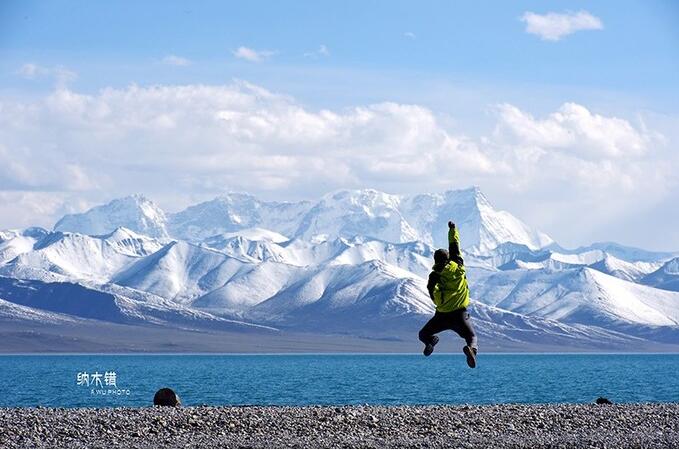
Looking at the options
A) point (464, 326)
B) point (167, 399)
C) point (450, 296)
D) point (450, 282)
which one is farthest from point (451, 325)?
point (167, 399)

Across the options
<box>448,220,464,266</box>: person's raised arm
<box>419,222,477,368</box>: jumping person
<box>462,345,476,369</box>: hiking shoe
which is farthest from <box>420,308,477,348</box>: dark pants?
<box>448,220,464,266</box>: person's raised arm

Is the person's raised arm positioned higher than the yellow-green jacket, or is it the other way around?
the person's raised arm

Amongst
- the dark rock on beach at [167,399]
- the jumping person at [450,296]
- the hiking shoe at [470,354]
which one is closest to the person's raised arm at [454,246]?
the jumping person at [450,296]

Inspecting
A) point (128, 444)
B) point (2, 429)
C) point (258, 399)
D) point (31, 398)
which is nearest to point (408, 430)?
point (128, 444)

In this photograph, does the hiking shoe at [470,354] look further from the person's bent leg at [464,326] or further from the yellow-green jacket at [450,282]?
the yellow-green jacket at [450,282]

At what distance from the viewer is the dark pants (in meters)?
30.4

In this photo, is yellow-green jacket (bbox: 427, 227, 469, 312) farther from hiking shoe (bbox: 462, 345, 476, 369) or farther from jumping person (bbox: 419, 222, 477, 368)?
hiking shoe (bbox: 462, 345, 476, 369)

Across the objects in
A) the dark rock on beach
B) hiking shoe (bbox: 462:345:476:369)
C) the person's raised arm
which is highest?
the person's raised arm

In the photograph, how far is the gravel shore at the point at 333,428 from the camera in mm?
39000

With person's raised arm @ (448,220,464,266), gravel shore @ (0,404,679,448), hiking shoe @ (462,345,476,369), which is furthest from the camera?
gravel shore @ (0,404,679,448)

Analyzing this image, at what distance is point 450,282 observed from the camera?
30047 mm

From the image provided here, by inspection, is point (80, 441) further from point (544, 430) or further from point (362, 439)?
point (544, 430)

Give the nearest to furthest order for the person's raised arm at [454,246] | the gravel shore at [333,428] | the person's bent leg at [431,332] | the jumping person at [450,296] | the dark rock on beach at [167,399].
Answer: the person's raised arm at [454,246] → the jumping person at [450,296] → the person's bent leg at [431,332] → the gravel shore at [333,428] → the dark rock on beach at [167,399]

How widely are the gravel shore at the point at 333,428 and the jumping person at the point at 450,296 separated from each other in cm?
868
